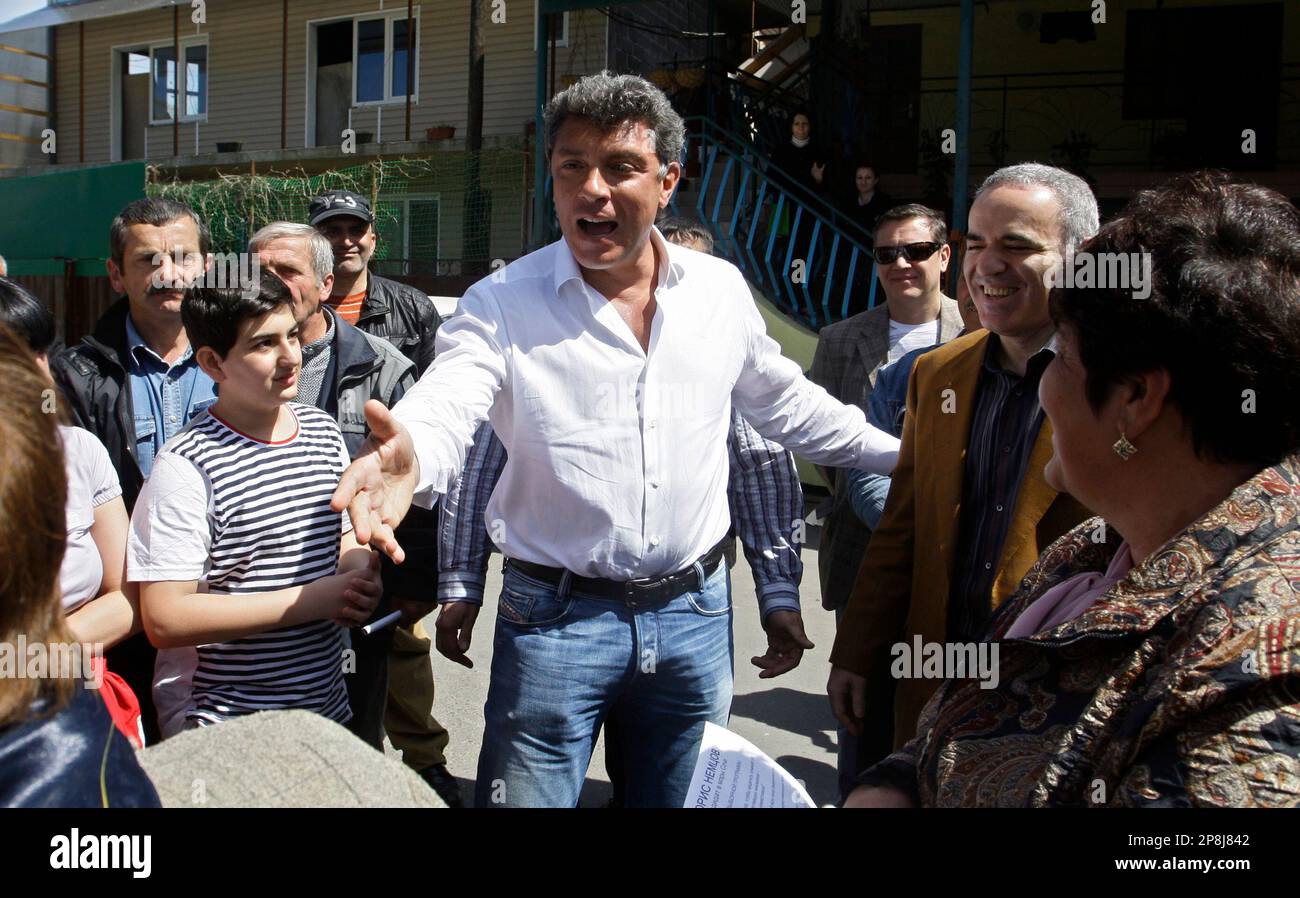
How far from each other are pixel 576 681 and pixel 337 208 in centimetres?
304

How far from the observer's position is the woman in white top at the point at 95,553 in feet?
8.13

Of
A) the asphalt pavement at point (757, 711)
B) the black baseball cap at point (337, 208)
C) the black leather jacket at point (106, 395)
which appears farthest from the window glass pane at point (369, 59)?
the black leather jacket at point (106, 395)

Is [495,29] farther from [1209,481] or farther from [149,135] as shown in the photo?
[1209,481]

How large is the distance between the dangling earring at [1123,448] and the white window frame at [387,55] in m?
18.7

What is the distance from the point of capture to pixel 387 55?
18797 millimetres

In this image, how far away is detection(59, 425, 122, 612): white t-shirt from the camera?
8.14ft

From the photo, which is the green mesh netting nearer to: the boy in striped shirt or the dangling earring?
the boy in striped shirt

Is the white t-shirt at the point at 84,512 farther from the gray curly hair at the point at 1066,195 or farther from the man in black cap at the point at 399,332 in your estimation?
the gray curly hair at the point at 1066,195

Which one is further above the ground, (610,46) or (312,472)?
(610,46)

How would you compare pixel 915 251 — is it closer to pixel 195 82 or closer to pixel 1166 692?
pixel 1166 692

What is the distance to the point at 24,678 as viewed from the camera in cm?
100

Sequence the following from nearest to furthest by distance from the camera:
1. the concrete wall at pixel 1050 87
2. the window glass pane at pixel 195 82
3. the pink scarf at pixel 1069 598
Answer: the pink scarf at pixel 1069 598, the concrete wall at pixel 1050 87, the window glass pane at pixel 195 82

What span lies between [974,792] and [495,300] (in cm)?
148
